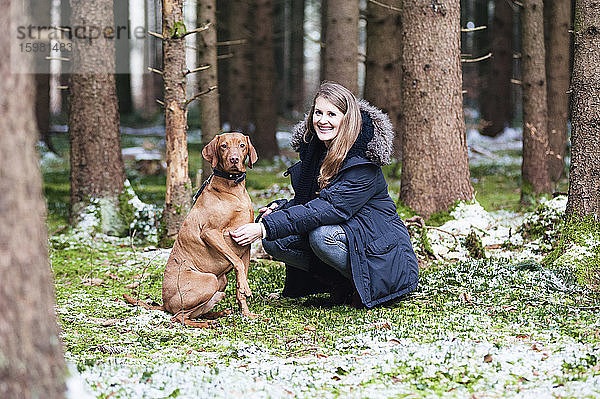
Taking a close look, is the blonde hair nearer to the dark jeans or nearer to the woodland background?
the dark jeans

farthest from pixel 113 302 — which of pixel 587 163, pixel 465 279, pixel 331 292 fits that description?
pixel 587 163

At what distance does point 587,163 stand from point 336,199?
8.13 ft

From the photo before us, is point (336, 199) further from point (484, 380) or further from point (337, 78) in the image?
point (337, 78)

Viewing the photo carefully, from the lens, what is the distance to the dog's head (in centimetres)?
501

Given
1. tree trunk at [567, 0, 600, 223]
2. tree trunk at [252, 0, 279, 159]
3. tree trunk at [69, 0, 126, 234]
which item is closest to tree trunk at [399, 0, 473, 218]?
tree trunk at [567, 0, 600, 223]

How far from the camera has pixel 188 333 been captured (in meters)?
4.86

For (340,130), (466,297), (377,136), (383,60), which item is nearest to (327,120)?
(340,130)

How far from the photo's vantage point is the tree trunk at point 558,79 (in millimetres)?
12969

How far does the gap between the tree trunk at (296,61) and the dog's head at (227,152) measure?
2365cm

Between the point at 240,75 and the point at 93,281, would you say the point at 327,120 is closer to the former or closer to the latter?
the point at 93,281

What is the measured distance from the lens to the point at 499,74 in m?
22.1

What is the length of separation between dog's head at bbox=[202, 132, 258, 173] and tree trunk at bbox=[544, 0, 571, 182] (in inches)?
369

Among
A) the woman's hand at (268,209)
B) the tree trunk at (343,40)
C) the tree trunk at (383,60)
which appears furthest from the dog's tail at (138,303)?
the tree trunk at (383,60)

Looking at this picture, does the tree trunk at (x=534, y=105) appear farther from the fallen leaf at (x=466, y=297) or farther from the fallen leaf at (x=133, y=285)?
the fallen leaf at (x=133, y=285)
